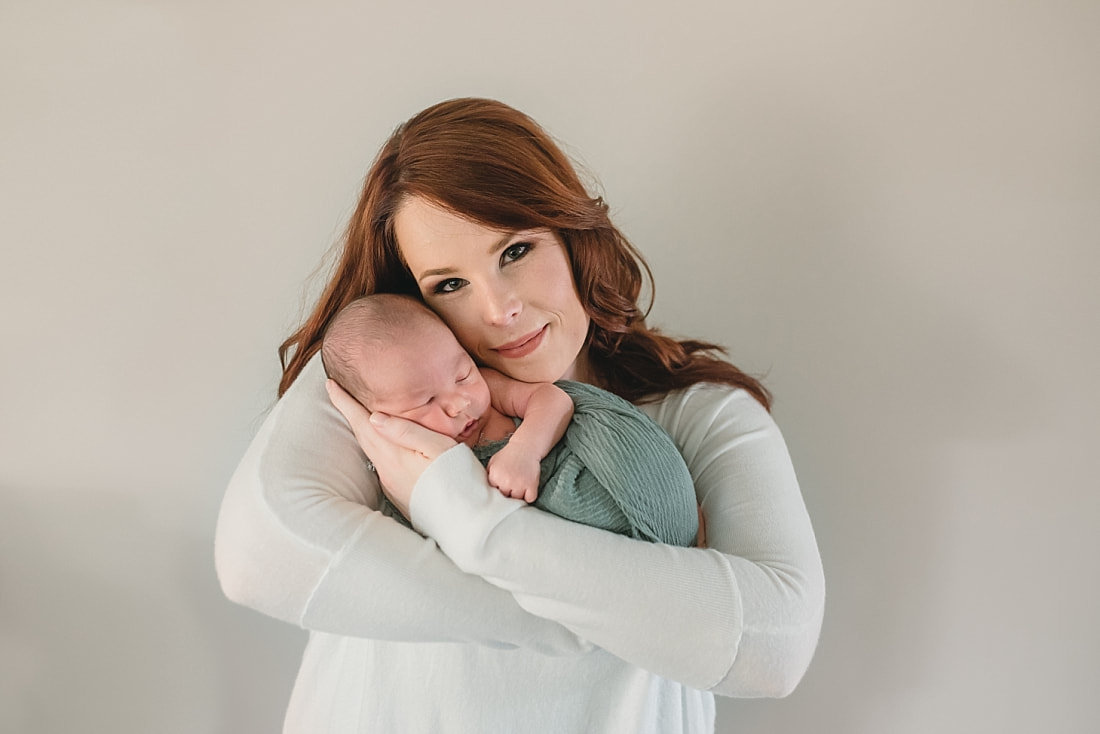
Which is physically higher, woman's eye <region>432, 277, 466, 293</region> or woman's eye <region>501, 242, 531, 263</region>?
woman's eye <region>501, 242, 531, 263</region>

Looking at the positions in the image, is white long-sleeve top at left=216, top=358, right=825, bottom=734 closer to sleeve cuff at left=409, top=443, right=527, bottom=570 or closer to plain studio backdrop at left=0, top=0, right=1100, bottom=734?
sleeve cuff at left=409, top=443, right=527, bottom=570

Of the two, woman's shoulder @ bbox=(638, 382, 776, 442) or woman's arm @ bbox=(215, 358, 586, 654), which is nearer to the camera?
woman's arm @ bbox=(215, 358, 586, 654)

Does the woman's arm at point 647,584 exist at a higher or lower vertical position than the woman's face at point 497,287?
lower

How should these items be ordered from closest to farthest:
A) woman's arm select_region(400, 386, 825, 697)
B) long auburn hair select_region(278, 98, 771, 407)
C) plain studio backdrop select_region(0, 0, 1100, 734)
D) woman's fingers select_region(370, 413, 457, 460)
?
woman's arm select_region(400, 386, 825, 697) < woman's fingers select_region(370, 413, 457, 460) < long auburn hair select_region(278, 98, 771, 407) < plain studio backdrop select_region(0, 0, 1100, 734)

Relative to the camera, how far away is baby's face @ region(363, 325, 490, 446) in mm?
1167

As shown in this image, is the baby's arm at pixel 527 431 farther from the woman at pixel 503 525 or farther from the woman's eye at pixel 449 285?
the woman's eye at pixel 449 285

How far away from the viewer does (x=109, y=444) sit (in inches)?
64.8

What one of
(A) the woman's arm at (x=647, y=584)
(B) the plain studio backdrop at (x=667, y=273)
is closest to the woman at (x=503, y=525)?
(A) the woman's arm at (x=647, y=584)

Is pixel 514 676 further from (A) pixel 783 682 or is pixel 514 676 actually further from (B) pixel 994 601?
(B) pixel 994 601

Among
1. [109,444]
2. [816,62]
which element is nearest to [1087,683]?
[816,62]

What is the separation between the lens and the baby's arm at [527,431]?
109 centimetres

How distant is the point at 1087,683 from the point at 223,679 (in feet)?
5.91

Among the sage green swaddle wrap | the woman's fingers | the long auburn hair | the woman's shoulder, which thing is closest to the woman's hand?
the woman's fingers

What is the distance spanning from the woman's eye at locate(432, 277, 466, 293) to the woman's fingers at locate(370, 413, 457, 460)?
25 centimetres
